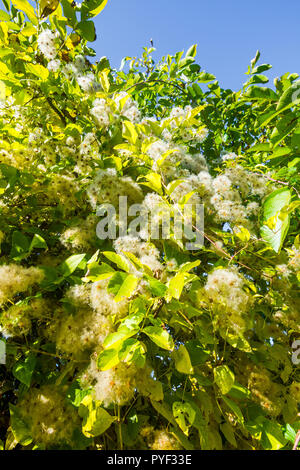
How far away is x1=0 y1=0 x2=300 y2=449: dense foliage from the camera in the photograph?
89cm

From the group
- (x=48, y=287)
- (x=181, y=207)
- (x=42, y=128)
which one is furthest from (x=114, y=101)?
(x=48, y=287)

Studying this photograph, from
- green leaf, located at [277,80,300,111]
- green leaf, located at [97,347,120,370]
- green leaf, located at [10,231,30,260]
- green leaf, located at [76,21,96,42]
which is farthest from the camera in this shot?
green leaf, located at [76,21,96,42]

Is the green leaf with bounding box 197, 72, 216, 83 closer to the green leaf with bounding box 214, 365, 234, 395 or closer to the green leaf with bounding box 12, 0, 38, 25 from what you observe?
the green leaf with bounding box 12, 0, 38, 25

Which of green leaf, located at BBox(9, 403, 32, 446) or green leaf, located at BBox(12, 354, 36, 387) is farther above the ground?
green leaf, located at BBox(12, 354, 36, 387)

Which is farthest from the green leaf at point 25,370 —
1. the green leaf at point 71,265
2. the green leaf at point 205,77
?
the green leaf at point 205,77

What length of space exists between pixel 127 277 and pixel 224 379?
440 mm

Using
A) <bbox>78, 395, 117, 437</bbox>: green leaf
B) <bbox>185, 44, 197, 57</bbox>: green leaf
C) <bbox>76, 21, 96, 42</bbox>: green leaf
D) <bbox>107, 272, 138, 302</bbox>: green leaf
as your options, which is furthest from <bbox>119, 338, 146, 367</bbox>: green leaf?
<bbox>185, 44, 197, 57</bbox>: green leaf

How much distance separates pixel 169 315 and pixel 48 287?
0.43 m

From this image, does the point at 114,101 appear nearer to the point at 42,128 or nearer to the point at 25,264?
the point at 42,128

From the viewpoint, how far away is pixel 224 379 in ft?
2.91

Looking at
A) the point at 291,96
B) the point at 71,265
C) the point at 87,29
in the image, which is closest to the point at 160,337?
the point at 71,265

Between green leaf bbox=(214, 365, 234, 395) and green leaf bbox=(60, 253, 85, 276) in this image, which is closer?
green leaf bbox=(214, 365, 234, 395)

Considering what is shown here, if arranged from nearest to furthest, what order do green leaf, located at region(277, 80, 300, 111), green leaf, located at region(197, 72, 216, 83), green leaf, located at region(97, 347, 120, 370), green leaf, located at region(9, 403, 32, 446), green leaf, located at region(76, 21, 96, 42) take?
green leaf, located at region(97, 347, 120, 370)
green leaf, located at region(277, 80, 300, 111)
green leaf, located at region(9, 403, 32, 446)
green leaf, located at region(76, 21, 96, 42)
green leaf, located at region(197, 72, 216, 83)

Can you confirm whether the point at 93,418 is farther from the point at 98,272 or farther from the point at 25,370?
the point at 98,272
